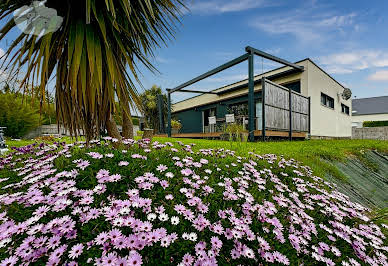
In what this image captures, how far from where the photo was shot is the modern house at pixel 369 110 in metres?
29.5

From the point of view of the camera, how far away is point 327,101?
38.5ft

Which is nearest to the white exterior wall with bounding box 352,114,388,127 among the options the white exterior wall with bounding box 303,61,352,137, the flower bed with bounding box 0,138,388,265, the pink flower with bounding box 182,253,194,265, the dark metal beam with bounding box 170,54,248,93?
the white exterior wall with bounding box 303,61,352,137

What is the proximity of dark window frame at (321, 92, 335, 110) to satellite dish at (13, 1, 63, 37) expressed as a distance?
41.0ft

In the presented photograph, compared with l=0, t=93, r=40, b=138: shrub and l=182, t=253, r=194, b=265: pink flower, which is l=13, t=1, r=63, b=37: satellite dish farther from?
l=0, t=93, r=40, b=138: shrub

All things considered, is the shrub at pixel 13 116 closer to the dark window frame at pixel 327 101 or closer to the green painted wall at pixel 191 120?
the green painted wall at pixel 191 120

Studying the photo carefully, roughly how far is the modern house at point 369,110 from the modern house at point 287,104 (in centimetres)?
2156

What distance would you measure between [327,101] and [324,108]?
1235 millimetres

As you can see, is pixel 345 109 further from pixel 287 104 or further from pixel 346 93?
pixel 287 104

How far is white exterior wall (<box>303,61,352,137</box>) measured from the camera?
9609 millimetres

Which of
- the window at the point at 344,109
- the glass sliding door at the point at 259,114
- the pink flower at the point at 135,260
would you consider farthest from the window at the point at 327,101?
the pink flower at the point at 135,260

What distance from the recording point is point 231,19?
19.9 feet

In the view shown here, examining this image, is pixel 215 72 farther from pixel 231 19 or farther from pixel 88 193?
pixel 88 193

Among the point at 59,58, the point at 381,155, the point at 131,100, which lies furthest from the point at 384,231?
the point at 381,155

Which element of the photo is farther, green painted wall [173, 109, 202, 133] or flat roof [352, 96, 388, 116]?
flat roof [352, 96, 388, 116]
